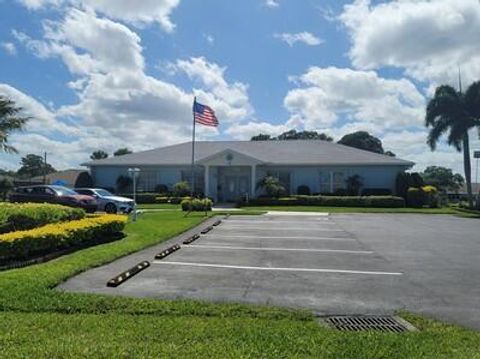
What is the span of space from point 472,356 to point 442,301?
105 inches

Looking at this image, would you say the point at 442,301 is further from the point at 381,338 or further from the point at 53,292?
the point at 53,292

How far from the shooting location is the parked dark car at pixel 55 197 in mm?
22698

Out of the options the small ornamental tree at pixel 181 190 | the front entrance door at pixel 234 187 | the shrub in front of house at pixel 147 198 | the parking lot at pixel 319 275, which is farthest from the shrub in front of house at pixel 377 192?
the parking lot at pixel 319 275

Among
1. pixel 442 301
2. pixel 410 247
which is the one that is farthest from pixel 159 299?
pixel 410 247

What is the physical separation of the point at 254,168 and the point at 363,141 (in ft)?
137

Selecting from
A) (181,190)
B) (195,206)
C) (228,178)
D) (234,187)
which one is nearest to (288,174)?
(234,187)

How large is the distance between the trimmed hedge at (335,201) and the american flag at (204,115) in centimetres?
718

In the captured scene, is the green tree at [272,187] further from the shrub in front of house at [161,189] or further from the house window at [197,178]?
the shrub in front of house at [161,189]

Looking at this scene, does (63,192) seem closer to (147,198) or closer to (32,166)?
(147,198)

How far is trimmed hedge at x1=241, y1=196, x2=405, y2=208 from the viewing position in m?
37.3

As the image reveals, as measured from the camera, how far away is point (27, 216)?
1277 centimetres

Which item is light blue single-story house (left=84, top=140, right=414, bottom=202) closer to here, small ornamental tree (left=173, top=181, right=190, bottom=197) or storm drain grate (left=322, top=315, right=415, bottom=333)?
small ornamental tree (left=173, top=181, right=190, bottom=197)

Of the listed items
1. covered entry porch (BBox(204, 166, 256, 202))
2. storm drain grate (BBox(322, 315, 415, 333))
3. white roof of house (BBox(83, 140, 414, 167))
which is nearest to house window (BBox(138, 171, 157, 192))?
white roof of house (BBox(83, 140, 414, 167))

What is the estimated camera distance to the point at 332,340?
17.6 ft
